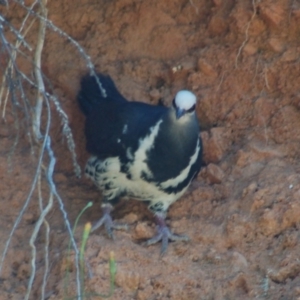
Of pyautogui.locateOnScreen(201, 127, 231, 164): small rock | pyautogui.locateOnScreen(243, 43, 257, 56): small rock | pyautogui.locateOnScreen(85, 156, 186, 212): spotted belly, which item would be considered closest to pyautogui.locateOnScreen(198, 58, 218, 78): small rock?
pyautogui.locateOnScreen(243, 43, 257, 56): small rock

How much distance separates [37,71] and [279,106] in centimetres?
160

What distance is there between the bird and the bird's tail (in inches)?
9.4

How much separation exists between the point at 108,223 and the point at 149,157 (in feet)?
1.41

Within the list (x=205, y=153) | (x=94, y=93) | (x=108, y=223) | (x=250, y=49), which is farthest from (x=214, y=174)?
(x=94, y=93)

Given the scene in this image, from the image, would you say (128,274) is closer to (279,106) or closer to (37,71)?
(37,71)

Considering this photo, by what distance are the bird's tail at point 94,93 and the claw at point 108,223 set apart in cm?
68

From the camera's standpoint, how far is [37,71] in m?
3.34

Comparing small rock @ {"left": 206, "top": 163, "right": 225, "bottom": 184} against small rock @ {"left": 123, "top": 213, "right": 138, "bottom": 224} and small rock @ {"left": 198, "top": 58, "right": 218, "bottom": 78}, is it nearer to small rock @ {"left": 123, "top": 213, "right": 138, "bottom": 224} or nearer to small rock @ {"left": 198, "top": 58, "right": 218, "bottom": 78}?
small rock @ {"left": 123, "top": 213, "right": 138, "bottom": 224}

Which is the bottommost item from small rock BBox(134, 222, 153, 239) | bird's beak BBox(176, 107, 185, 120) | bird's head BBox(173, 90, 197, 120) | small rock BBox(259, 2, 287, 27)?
small rock BBox(134, 222, 153, 239)

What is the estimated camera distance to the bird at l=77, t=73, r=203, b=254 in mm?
3922

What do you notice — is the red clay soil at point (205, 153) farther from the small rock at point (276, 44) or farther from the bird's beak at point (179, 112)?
the bird's beak at point (179, 112)

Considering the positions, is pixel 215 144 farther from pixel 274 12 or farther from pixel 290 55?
pixel 274 12

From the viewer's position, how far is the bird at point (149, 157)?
392cm

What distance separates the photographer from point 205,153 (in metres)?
4.36
